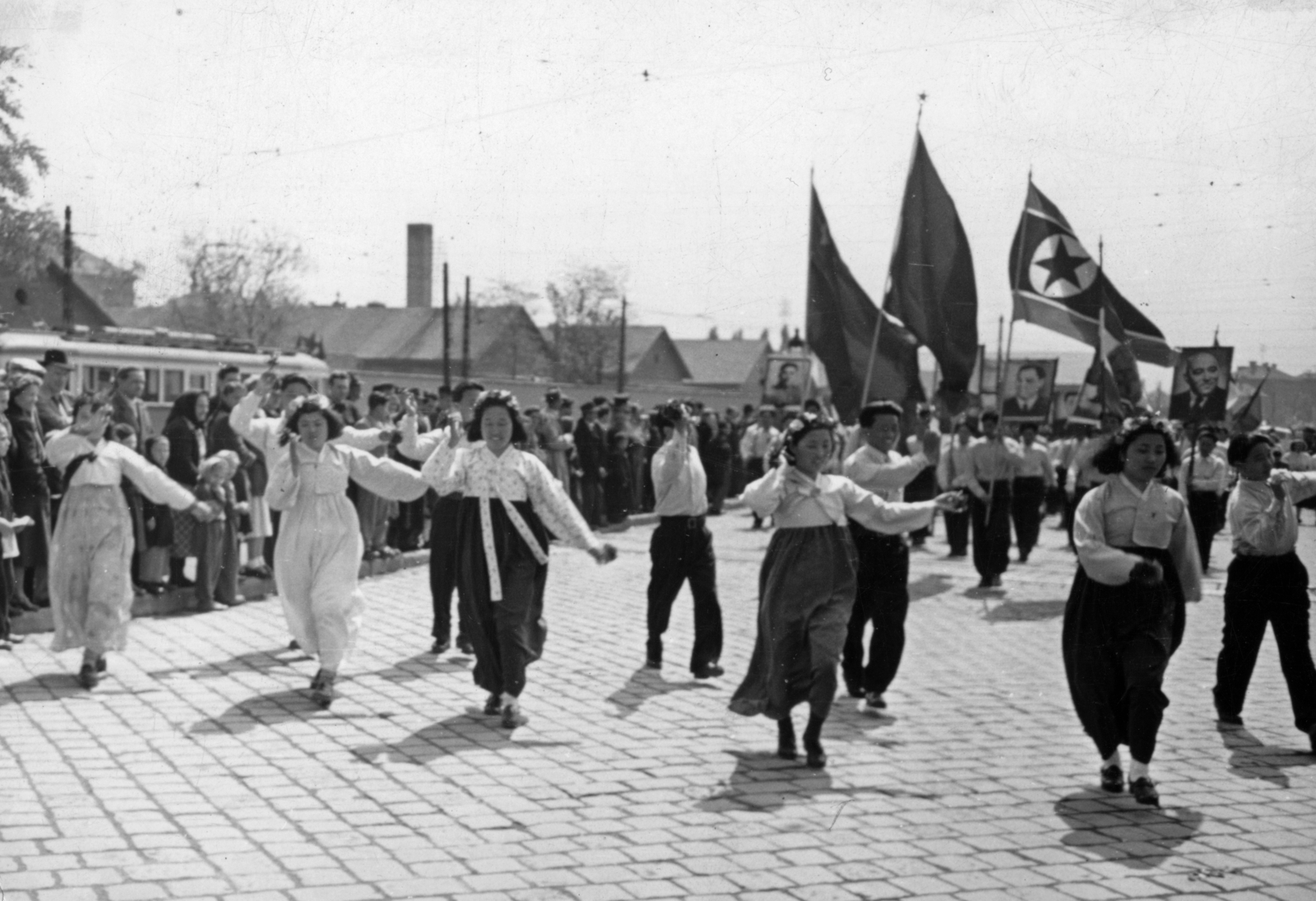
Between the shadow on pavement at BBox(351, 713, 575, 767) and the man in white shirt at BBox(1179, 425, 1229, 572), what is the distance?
11529 mm

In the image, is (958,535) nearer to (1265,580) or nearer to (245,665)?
(1265,580)

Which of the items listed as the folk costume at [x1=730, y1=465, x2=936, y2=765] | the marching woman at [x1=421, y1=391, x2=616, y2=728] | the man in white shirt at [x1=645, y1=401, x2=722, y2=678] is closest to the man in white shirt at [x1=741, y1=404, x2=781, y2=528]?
the man in white shirt at [x1=645, y1=401, x2=722, y2=678]

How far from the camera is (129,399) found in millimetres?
12641

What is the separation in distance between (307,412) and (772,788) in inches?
151

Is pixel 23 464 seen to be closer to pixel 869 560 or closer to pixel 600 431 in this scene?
pixel 869 560

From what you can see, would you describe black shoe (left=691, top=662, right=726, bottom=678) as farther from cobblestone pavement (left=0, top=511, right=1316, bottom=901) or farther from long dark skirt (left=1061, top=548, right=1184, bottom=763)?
long dark skirt (left=1061, top=548, right=1184, bottom=763)

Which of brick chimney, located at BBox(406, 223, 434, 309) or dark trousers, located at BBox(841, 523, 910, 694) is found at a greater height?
brick chimney, located at BBox(406, 223, 434, 309)

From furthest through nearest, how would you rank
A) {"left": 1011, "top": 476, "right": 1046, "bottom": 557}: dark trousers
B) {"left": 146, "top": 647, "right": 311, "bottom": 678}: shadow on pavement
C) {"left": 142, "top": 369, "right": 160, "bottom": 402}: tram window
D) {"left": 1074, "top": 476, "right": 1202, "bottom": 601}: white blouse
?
1. {"left": 142, "top": 369, "right": 160, "bottom": 402}: tram window
2. {"left": 1011, "top": 476, "right": 1046, "bottom": 557}: dark trousers
3. {"left": 146, "top": 647, "right": 311, "bottom": 678}: shadow on pavement
4. {"left": 1074, "top": 476, "right": 1202, "bottom": 601}: white blouse

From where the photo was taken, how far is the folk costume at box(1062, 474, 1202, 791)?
6762 mm

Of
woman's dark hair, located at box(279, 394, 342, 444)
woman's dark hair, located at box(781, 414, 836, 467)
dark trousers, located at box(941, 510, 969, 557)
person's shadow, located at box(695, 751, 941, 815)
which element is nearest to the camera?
person's shadow, located at box(695, 751, 941, 815)

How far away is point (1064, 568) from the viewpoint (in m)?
17.5

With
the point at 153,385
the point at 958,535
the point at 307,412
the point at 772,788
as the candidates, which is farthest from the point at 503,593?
the point at 153,385

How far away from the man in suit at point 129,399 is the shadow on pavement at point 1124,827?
8312mm

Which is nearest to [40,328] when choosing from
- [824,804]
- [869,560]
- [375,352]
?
[869,560]
